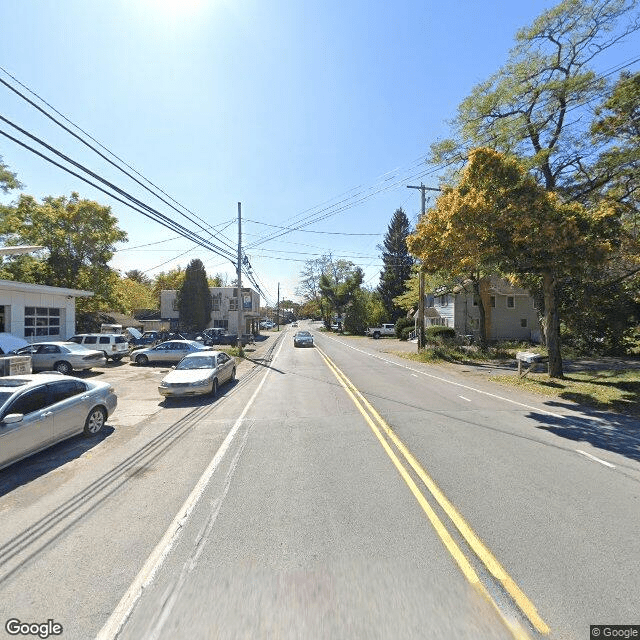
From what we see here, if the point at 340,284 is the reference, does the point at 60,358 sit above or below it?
below

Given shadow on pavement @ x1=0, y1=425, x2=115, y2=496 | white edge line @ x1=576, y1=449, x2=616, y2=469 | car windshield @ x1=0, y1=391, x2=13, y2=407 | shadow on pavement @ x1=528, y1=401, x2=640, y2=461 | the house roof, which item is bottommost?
shadow on pavement @ x1=0, y1=425, x2=115, y2=496

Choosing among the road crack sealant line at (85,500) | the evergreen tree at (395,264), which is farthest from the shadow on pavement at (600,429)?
the evergreen tree at (395,264)

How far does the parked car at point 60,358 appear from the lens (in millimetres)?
18188

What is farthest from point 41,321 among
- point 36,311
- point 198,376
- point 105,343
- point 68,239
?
point 198,376

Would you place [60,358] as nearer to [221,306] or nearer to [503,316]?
[503,316]

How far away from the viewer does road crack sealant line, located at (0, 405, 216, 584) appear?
4055 mm

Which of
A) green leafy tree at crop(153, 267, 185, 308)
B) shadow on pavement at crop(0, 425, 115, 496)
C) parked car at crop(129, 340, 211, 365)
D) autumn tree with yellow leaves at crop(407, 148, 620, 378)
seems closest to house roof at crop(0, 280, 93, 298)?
parked car at crop(129, 340, 211, 365)

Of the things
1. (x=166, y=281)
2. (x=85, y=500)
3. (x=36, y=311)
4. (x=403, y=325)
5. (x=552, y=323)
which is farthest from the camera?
(x=166, y=281)

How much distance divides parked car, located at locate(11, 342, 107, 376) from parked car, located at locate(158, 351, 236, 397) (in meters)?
7.20

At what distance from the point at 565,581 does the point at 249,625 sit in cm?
269

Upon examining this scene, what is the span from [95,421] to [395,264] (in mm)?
57713

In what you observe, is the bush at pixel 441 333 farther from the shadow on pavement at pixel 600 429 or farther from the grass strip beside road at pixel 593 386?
the shadow on pavement at pixel 600 429

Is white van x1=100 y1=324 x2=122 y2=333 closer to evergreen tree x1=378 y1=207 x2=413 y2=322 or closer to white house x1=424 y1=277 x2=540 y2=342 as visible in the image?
white house x1=424 y1=277 x2=540 y2=342

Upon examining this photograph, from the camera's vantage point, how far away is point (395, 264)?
62531 millimetres
